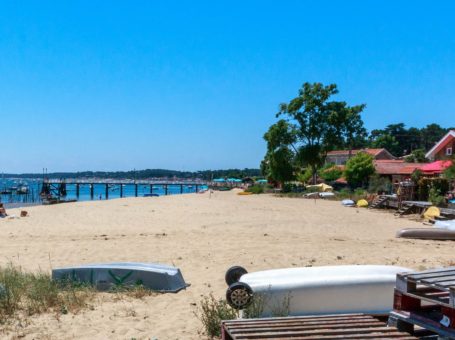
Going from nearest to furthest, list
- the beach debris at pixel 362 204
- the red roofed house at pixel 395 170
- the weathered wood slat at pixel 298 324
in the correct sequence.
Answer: the weathered wood slat at pixel 298 324
the beach debris at pixel 362 204
the red roofed house at pixel 395 170

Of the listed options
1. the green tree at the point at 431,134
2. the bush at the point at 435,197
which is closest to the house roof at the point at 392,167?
the bush at the point at 435,197

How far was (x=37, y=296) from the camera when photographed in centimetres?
663

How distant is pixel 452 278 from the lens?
409cm

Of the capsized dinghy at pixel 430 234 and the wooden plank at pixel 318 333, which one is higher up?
the wooden plank at pixel 318 333

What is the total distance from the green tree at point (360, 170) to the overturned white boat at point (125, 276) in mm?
40844

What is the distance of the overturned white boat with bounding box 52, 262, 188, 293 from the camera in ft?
24.8

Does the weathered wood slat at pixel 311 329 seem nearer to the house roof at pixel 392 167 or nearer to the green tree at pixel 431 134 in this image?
the house roof at pixel 392 167

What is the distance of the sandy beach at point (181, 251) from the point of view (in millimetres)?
5859

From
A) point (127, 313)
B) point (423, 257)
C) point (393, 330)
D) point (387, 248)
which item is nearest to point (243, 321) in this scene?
point (393, 330)

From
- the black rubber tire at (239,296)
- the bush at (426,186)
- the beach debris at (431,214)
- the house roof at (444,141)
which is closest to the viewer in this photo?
the black rubber tire at (239,296)

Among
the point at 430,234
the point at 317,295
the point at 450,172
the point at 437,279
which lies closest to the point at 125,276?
the point at 317,295

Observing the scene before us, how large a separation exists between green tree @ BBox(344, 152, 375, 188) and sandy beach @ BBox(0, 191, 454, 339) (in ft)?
81.4

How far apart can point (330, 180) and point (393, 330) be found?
2262 inches

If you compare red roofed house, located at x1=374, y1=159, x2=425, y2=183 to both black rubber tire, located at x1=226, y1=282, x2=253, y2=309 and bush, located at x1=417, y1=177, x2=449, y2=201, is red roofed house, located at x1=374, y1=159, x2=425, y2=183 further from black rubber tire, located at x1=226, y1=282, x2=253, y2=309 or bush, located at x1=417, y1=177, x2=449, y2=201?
black rubber tire, located at x1=226, y1=282, x2=253, y2=309
